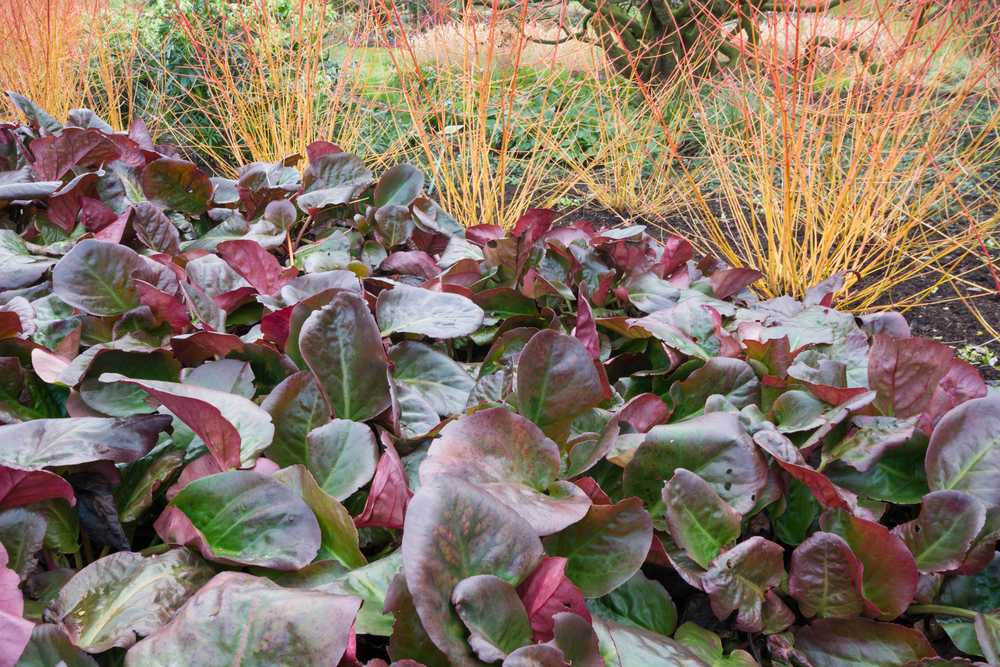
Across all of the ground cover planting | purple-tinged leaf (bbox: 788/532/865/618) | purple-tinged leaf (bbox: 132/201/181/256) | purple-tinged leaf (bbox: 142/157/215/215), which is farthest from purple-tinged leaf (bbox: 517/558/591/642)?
purple-tinged leaf (bbox: 142/157/215/215)

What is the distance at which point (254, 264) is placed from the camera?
963 millimetres

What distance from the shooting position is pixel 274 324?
0.80 meters

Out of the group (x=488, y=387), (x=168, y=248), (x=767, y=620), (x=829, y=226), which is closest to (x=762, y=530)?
(x=767, y=620)

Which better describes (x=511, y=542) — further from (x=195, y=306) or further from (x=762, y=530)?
(x=195, y=306)

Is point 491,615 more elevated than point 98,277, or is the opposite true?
Answer: point 98,277

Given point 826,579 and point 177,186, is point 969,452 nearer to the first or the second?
point 826,579

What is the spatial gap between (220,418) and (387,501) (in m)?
0.16

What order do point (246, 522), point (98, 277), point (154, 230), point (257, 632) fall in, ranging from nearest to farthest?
point (257, 632) < point (246, 522) < point (98, 277) < point (154, 230)

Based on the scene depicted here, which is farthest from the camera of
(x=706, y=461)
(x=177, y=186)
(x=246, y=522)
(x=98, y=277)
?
(x=177, y=186)

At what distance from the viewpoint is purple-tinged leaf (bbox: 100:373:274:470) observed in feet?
1.76

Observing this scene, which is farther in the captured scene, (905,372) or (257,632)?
(905,372)

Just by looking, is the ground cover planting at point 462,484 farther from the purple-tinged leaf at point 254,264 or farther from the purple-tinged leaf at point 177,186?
the purple-tinged leaf at point 177,186

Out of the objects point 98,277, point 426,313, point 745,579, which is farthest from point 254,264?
point 745,579

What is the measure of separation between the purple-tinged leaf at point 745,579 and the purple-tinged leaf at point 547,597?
142 millimetres
